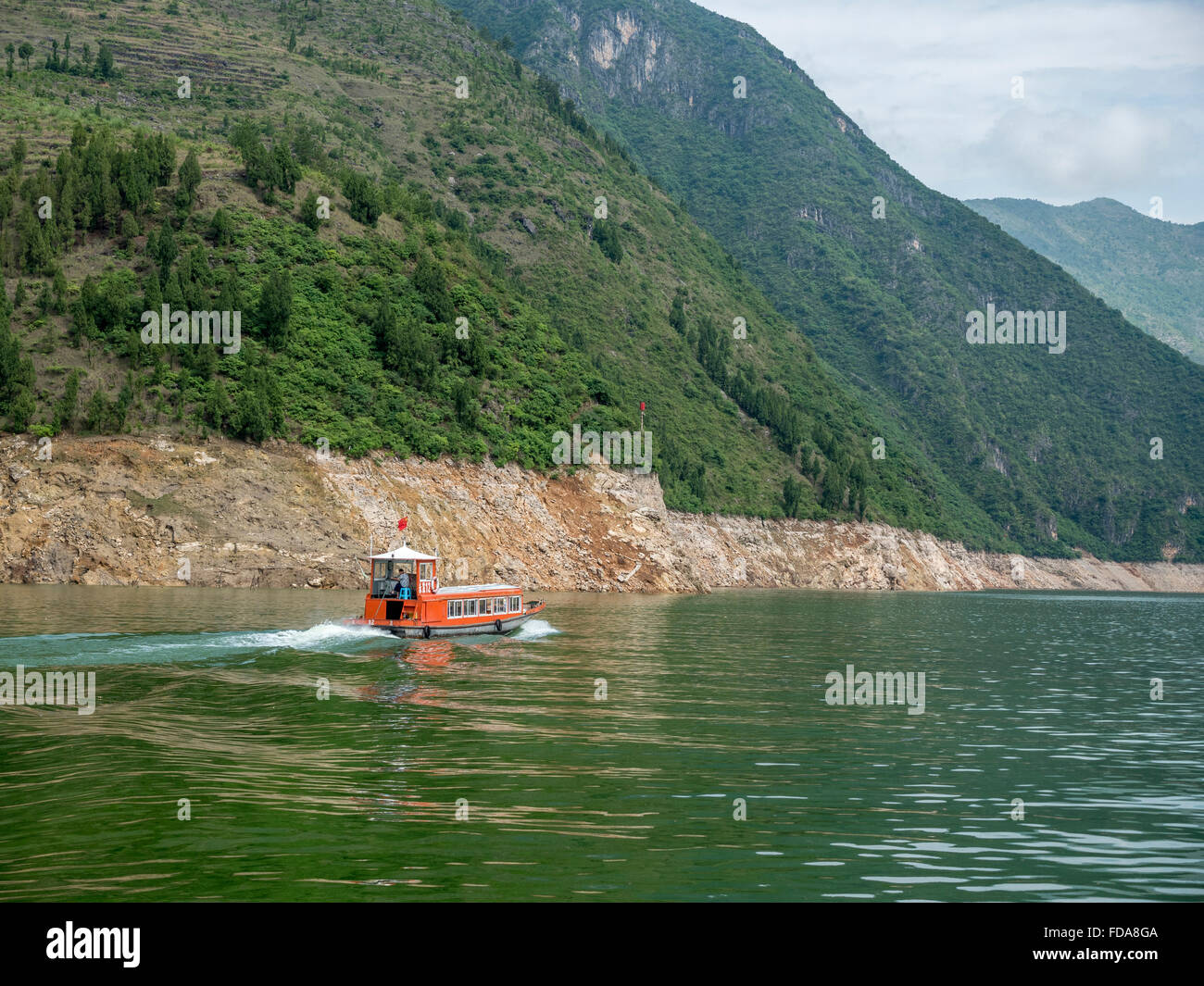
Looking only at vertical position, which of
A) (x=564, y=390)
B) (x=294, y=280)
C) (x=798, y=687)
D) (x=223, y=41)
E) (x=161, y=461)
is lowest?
(x=798, y=687)

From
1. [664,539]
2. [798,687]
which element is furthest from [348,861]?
[664,539]

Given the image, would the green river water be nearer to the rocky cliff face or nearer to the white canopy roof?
the white canopy roof

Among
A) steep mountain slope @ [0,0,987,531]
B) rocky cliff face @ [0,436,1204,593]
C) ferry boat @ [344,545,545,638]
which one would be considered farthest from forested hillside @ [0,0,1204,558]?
ferry boat @ [344,545,545,638]

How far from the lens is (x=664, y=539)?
110812mm

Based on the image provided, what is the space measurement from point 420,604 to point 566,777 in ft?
99.0

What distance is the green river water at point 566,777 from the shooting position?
16141 mm

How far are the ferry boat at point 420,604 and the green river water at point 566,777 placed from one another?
2257 millimetres

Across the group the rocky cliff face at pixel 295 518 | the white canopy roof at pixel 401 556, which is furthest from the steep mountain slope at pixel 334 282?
the white canopy roof at pixel 401 556

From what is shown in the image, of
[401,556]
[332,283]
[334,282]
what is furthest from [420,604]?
[334,282]

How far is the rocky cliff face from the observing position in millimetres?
79250

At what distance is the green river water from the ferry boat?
88.9 inches

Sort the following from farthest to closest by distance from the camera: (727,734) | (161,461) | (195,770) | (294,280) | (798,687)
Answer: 1. (294,280)
2. (161,461)
3. (798,687)
4. (727,734)
5. (195,770)

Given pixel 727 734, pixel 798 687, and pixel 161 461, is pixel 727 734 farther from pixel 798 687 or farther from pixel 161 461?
pixel 161 461

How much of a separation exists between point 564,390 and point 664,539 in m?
20.2
